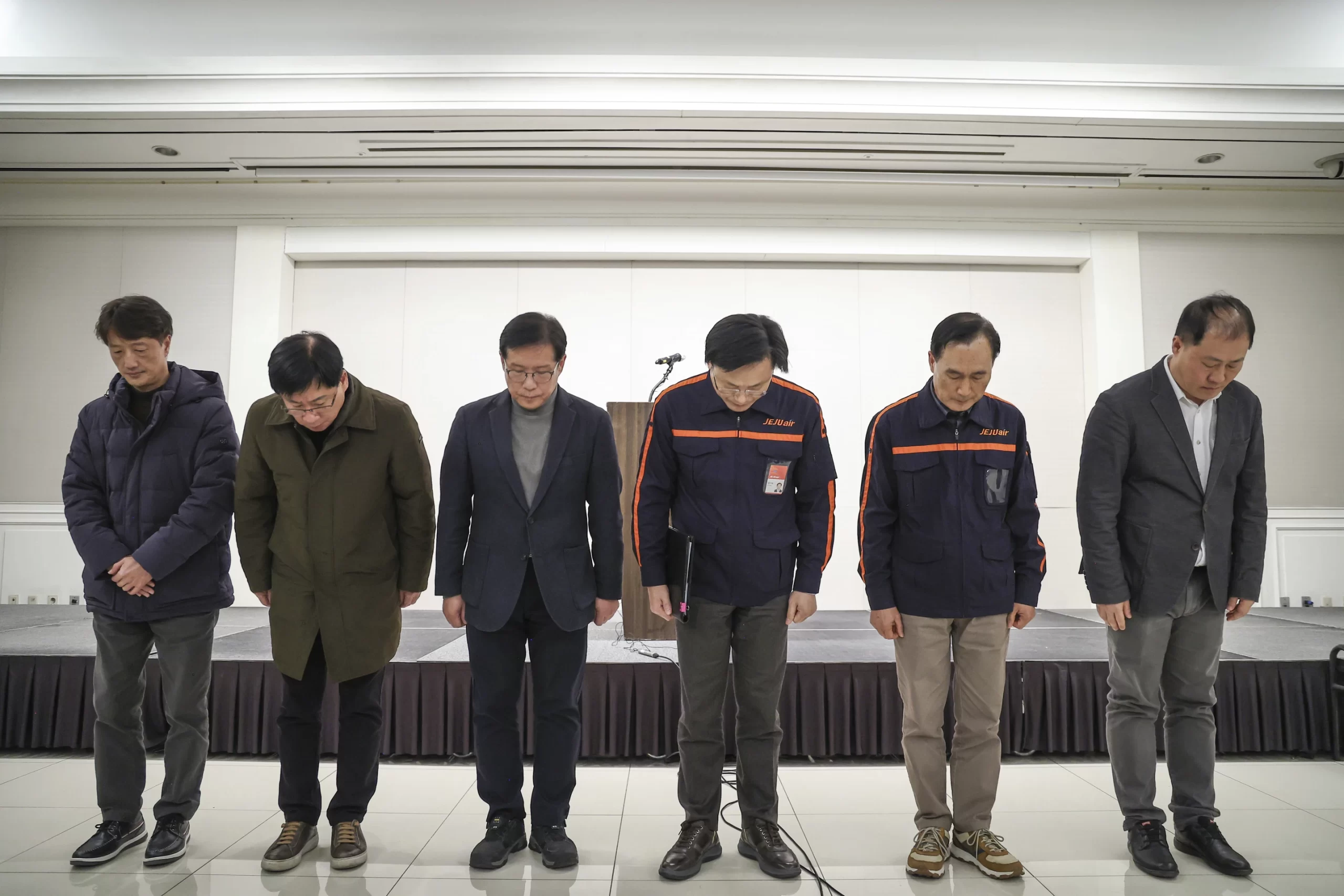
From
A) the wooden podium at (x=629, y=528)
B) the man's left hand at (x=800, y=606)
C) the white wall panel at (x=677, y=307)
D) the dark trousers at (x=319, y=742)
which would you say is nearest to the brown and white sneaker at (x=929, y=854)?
the man's left hand at (x=800, y=606)

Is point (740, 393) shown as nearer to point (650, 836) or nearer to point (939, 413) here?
point (939, 413)

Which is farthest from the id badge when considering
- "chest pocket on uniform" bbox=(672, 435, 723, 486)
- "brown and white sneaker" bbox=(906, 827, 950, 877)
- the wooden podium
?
the wooden podium

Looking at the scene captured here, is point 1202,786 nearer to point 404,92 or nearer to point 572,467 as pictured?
point 572,467

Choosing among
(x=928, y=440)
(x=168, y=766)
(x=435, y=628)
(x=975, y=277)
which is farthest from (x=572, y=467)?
(x=975, y=277)

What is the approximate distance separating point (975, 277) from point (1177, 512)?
4069 mm

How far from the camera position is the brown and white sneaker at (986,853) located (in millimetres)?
1872

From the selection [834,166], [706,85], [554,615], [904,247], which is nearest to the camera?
[554,615]

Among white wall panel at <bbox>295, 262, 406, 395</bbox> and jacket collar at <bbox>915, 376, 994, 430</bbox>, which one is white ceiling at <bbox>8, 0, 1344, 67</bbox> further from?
jacket collar at <bbox>915, 376, 994, 430</bbox>

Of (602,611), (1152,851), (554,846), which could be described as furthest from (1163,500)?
(554,846)

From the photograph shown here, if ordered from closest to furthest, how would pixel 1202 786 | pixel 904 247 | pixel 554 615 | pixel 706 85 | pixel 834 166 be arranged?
pixel 554 615 → pixel 1202 786 → pixel 706 85 → pixel 834 166 → pixel 904 247

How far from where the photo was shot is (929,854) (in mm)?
1884

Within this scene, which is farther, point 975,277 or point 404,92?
point 975,277

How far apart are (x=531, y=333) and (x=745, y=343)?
506mm

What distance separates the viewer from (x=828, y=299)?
221 inches
